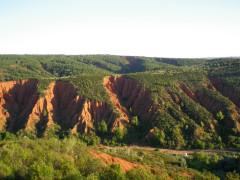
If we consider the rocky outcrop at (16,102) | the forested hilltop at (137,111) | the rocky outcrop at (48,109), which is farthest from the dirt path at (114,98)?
the rocky outcrop at (16,102)

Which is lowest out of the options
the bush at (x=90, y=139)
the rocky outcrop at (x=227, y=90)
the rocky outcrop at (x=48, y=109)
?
the bush at (x=90, y=139)

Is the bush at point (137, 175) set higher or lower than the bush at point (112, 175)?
lower

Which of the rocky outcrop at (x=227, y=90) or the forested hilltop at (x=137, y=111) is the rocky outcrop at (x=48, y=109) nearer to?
the forested hilltop at (x=137, y=111)

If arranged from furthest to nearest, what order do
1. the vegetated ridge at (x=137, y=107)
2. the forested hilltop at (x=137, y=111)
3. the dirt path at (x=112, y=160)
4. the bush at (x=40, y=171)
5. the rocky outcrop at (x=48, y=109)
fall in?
the rocky outcrop at (x=48, y=109) → the vegetated ridge at (x=137, y=107) → the forested hilltop at (x=137, y=111) → the dirt path at (x=112, y=160) → the bush at (x=40, y=171)

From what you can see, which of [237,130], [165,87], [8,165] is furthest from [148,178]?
[165,87]

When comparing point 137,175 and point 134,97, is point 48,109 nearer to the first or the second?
point 134,97

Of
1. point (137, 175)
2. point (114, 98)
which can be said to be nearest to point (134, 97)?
point (114, 98)

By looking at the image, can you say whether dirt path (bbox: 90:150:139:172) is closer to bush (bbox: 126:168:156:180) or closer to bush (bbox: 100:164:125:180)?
bush (bbox: 126:168:156:180)

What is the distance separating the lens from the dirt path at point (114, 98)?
99363 millimetres

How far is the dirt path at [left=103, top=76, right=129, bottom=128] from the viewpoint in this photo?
99.4 meters

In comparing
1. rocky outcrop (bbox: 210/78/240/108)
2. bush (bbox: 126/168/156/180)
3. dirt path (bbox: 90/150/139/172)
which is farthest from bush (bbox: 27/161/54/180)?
rocky outcrop (bbox: 210/78/240/108)

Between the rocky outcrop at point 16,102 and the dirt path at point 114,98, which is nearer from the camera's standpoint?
the dirt path at point 114,98

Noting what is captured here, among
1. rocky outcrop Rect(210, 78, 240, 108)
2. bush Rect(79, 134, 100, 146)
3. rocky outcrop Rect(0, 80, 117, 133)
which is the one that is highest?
rocky outcrop Rect(210, 78, 240, 108)

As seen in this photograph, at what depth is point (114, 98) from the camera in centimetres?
10719
